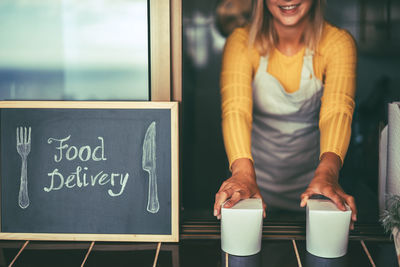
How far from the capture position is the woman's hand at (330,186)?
0.92m

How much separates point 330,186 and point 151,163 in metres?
0.41

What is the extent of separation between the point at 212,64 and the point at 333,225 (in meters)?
2.29

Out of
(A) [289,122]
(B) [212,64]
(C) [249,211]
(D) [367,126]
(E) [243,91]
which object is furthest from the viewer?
(B) [212,64]

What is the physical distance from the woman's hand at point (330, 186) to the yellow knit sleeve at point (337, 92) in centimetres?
5

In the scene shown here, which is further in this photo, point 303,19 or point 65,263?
point 303,19

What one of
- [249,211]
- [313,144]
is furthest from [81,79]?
[313,144]

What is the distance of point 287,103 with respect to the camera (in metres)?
1.57

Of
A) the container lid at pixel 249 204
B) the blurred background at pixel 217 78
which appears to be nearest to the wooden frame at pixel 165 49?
the container lid at pixel 249 204

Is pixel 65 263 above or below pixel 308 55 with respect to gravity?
below

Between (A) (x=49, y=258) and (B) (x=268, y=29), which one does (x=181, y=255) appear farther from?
(B) (x=268, y=29)

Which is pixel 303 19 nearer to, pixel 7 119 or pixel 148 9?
pixel 148 9

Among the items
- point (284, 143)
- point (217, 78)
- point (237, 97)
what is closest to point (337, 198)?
point (237, 97)

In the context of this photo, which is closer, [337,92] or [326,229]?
[326,229]

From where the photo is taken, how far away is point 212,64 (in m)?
3.06
